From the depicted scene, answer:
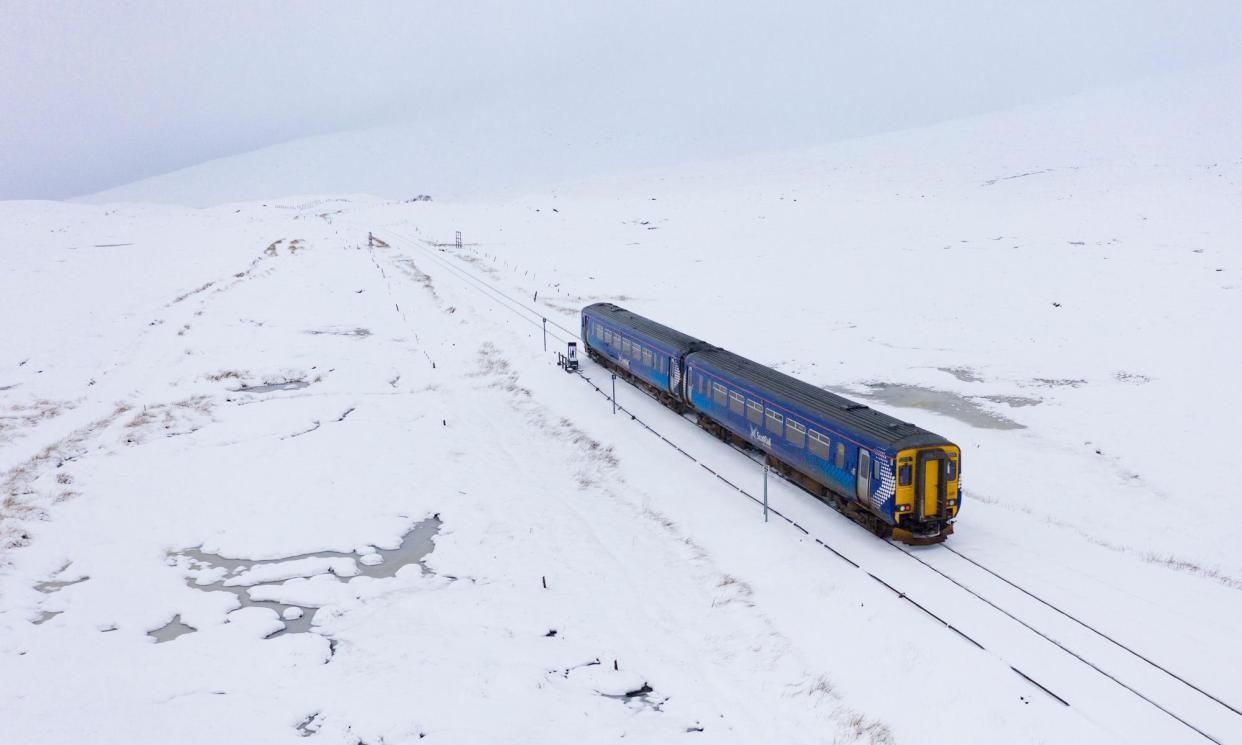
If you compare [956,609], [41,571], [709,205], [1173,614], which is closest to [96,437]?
[41,571]

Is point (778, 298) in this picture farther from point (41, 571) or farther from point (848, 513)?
point (41, 571)

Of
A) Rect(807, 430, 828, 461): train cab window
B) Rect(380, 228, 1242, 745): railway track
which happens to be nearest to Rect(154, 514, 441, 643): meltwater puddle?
Rect(380, 228, 1242, 745): railway track

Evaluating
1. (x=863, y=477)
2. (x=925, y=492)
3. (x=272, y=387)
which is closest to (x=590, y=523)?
(x=863, y=477)

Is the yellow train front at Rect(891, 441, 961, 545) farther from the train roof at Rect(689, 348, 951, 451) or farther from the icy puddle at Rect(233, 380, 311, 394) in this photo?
the icy puddle at Rect(233, 380, 311, 394)

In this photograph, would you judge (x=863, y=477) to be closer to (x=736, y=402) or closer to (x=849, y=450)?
(x=849, y=450)

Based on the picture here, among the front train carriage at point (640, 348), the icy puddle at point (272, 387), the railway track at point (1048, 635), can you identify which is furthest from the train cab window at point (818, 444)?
the icy puddle at point (272, 387)
